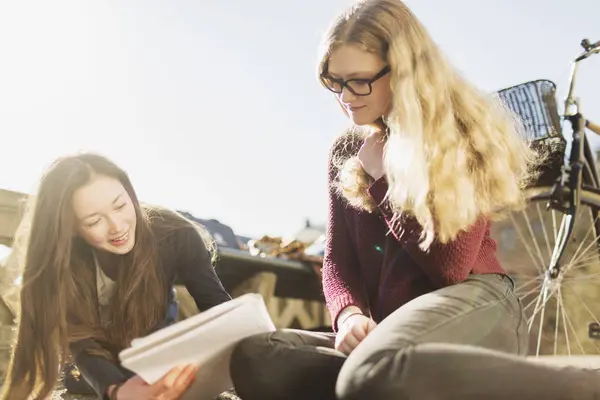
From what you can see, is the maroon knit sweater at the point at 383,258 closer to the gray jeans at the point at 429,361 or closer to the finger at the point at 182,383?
the gray jeans at the point at 429,361

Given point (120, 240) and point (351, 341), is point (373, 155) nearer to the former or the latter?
point (351, 341)

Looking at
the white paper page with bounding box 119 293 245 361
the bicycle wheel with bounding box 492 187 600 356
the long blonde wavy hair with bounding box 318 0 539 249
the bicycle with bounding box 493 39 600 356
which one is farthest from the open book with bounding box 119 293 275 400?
the bicycle wheel with bounding box 492 187 600 356

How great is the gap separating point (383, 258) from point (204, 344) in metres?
0.28

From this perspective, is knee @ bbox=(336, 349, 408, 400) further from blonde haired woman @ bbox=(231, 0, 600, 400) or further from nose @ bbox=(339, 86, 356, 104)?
nose @ bbox=(339, 86, 356, 104)

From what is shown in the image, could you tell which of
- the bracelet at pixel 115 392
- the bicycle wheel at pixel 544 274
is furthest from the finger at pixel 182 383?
the bicycle wheel at pixel 544 274

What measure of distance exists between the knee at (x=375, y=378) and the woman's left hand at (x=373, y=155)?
0.93 ft

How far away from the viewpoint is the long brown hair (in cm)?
77

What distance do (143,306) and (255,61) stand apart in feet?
2.00

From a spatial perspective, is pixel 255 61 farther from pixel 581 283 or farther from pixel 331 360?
pixel 581 283

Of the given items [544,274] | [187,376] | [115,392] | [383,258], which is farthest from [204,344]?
[544,274]

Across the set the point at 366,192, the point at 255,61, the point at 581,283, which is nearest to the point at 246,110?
the point at 255,61

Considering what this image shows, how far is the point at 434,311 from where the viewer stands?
2.10 ft

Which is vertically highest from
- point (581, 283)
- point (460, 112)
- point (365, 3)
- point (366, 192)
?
point (365, 3)

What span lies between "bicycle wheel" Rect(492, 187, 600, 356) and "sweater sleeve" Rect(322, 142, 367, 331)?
0.97 m
